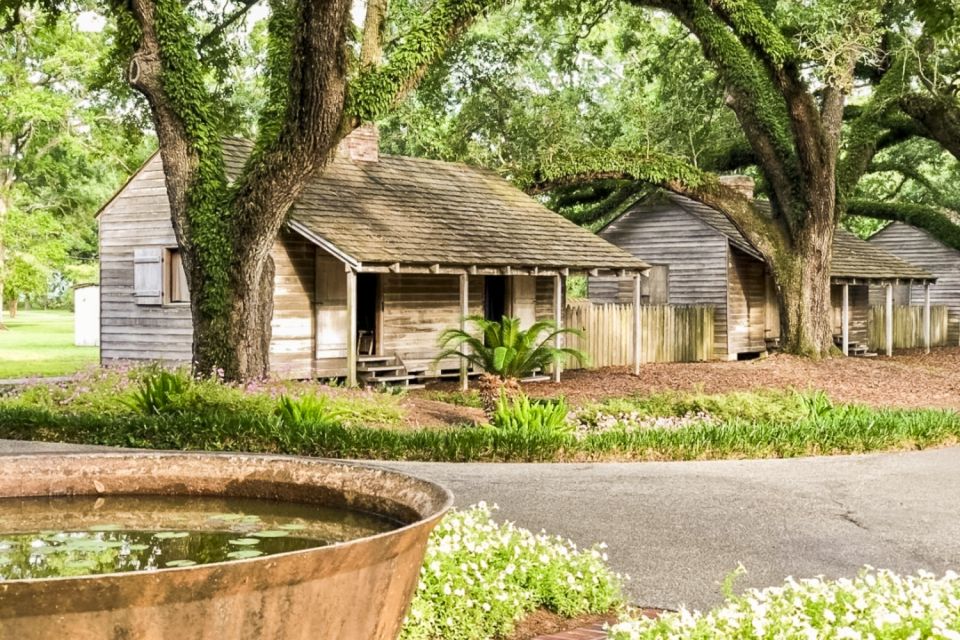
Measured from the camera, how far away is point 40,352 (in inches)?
1613

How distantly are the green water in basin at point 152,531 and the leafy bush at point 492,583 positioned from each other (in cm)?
164

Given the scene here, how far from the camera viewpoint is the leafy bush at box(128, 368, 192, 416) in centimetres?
1666

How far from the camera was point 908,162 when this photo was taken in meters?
45.6

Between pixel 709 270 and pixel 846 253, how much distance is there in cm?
682

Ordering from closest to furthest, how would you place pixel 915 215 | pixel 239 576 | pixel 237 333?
pixel 239 576, pixel 237 333, pixel 915 215

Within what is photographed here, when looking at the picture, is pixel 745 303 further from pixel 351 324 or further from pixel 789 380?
pixel 351 324

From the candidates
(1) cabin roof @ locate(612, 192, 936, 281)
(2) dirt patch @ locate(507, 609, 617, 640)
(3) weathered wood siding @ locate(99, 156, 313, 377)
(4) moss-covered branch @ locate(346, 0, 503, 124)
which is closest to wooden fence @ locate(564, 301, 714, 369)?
(1) cabin roof @ locate(612, 192, 936, 281)

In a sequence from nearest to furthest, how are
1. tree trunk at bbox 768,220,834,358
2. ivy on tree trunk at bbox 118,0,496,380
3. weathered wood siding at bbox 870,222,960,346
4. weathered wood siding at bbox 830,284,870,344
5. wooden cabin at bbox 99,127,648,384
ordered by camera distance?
ivy on tree trunk at bbox 118,0,496,380
wooden cabin at bbox 99,127,648,384
tree trunk at bbox 768,220,834,358
weathered wood siding at bbox 830,284,870,344
weathered wood siding at bbox 870,222,960,346

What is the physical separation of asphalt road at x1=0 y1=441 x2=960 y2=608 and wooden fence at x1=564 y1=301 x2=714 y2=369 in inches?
631

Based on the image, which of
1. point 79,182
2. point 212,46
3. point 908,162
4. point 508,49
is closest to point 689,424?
point 212,46

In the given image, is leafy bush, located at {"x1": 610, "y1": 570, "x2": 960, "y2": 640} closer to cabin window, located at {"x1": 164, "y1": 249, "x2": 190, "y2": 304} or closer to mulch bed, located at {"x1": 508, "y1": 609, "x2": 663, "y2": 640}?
mulch bed, located at {"x1": 508, "y1": 609, "x2": 663, "y2": 640}

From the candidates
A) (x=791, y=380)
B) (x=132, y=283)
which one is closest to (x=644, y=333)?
(x=791, y=380)

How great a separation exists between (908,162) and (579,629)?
4232cm

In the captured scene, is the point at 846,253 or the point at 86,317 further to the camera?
the point at 86,317
